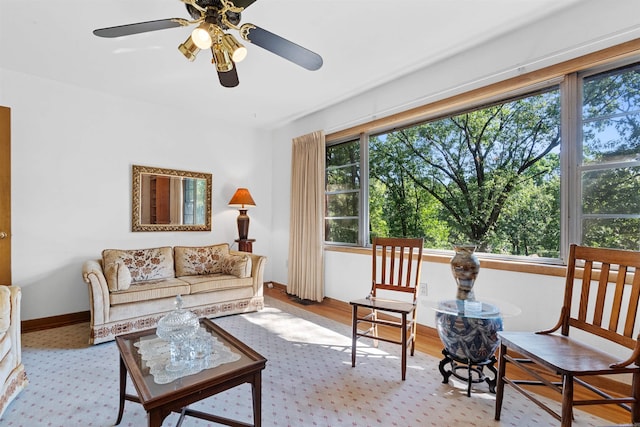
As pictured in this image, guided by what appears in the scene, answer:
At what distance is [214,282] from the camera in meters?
3.38

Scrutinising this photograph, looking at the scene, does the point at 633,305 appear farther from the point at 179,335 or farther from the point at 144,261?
the point at 144,261

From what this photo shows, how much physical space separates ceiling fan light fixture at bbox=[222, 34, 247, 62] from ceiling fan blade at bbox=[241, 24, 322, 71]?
0.08 meters

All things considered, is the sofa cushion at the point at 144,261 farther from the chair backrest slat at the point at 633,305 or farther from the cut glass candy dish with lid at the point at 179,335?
the chair backrest slat at the point at 633,305

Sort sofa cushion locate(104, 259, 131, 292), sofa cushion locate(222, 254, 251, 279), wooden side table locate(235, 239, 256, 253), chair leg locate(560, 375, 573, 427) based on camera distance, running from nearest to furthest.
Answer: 1. chair leg locate(560, 375, 573, 427)
2. sofa cushion locate(104, 259, 131, 292)
3. sofa cushion locate(222, 254, 251, 279)
4. wooden side table locate(235, 239, 256, 253)

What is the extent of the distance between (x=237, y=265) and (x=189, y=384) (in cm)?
245

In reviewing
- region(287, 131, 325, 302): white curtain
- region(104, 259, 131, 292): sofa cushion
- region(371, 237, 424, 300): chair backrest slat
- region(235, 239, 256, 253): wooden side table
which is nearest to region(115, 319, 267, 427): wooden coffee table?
region(104, 259, 131, 292): sofa cushion

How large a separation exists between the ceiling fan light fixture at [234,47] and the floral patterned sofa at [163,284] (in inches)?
91.0

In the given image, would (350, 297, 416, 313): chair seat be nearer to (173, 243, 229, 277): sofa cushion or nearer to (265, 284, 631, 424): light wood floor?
(265, 284, 631, 424): light wood floor

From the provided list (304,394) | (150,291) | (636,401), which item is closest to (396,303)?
(304,394)

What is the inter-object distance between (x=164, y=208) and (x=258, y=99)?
190cm

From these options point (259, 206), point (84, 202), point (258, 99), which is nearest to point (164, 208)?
point (84, 202)

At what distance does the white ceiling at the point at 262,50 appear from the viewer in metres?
2.15

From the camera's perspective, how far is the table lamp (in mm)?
4258

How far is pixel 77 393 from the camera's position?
6.30 feet
